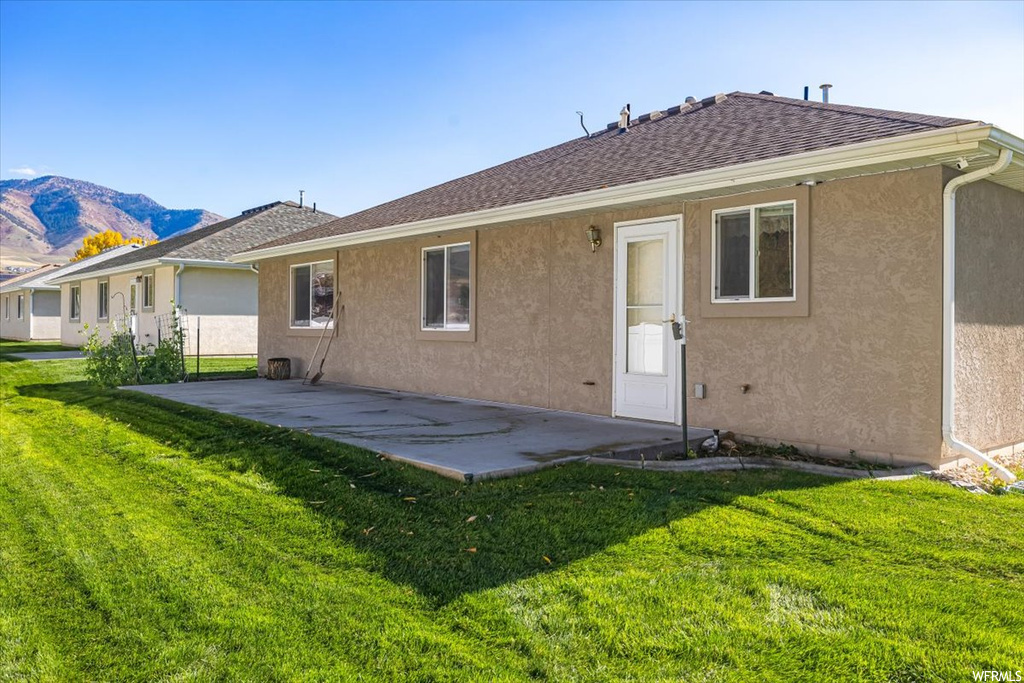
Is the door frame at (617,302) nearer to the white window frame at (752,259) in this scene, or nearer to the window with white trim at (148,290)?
the white window frame at (752,259)

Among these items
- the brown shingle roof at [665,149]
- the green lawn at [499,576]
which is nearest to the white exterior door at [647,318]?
the brown shingle roof at [665,149]

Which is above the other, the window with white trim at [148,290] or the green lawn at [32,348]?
the window with white trim at [148,290]

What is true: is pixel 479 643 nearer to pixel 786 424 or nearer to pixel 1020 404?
pixel 786 424

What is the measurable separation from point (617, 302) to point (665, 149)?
2040mm

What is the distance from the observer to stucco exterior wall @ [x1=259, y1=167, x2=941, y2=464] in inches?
239

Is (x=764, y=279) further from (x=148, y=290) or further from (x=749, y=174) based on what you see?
(x=148, y=290)

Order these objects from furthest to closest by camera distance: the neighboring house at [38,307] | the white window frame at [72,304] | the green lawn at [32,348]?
the neighboring house at [38,307] → the white window frame at [72,304] → the green lawn at [32,348]

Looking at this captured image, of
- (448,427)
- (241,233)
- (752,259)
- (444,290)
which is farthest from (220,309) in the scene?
(752,259)

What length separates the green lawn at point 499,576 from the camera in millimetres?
2965

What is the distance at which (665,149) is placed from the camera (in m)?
8.91

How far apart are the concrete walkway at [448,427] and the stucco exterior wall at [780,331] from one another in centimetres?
53

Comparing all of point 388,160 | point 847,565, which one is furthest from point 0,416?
point 388,160

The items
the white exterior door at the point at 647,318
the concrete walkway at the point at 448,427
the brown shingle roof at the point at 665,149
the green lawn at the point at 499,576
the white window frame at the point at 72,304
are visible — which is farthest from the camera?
the white window frame at the point at 72,304

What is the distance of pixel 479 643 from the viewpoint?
3.11 meters
